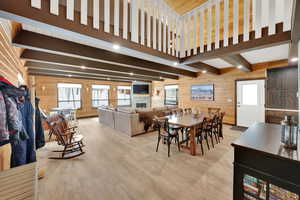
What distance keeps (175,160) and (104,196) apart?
1.56 m

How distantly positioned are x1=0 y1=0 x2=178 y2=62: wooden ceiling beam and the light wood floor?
2400 millimetres

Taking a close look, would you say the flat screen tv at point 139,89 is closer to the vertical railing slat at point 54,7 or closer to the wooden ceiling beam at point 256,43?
the wooden ceiling beam at point 256,43

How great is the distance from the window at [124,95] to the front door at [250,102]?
7.74 m

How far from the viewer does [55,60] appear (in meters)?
3.41

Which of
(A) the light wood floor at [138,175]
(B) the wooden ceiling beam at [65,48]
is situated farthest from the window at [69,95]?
(B) the wooden ceiling beam at [65,48]

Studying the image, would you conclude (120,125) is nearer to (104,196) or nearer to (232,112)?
(104,196)

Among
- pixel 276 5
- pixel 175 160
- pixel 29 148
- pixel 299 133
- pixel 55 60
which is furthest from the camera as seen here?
pixel 55 60

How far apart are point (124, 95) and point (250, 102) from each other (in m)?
8.27

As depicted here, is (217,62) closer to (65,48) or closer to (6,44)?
(65,48)

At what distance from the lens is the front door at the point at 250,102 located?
16.4 ft

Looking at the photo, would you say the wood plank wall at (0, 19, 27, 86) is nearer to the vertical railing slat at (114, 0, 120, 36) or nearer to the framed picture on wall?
the vertical railing slat at (114, 0, 120, 36)

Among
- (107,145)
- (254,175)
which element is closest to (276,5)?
(254,175)

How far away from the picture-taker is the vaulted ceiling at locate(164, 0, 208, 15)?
291 cm

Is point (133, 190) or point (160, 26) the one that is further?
point (160, 26)
